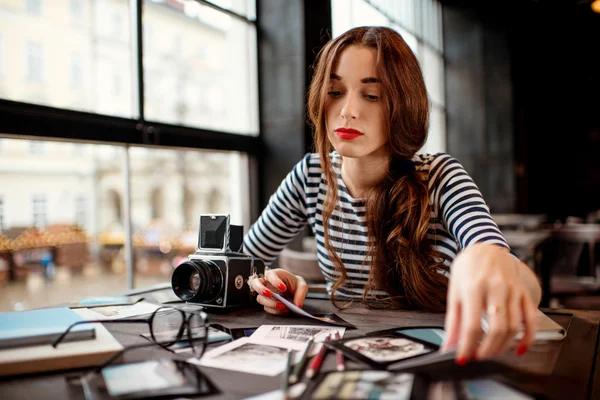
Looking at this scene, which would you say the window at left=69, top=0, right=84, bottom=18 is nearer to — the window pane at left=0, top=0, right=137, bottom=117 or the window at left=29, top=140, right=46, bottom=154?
the window pane at left=0, top=0, right=137, bottom=117

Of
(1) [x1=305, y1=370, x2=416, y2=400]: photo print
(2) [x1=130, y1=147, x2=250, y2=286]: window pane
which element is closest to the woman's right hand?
(1) [x1=305, y1=370, x2=416, y2=400]: photo print

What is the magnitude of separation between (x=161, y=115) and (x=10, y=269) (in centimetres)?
108

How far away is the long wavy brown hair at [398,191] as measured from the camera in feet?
3.74

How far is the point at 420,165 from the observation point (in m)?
1.28

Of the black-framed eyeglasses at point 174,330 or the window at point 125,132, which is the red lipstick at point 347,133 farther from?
the window at point 125,132

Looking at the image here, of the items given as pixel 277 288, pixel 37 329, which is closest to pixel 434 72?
pixel 277 288

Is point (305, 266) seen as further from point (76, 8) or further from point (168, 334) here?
point (76, 8)

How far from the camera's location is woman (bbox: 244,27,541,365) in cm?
111

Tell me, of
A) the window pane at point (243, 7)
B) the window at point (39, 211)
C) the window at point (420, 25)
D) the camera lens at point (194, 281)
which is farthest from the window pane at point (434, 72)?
the camera lens at point (194, 281)

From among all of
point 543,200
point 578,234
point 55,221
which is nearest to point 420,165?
point 55,221

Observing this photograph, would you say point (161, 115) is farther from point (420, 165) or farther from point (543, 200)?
point (543, 200)

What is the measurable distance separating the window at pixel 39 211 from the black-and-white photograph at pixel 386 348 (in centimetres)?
205

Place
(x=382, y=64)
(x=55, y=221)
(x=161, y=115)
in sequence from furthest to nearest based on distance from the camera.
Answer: (x=161, y=115) → (x=55, y=221) → (x=382, y=64)

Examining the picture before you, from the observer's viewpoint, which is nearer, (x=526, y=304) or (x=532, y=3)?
(x=526, y=304)
